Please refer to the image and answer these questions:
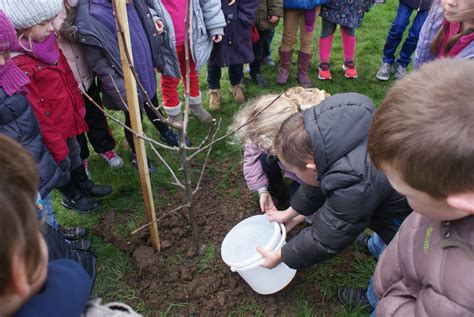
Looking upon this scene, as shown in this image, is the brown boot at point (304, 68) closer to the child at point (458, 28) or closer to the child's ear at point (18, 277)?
the child at point (458, 28)

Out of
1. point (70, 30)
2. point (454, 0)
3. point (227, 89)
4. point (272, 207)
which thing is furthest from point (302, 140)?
point (227, 89)

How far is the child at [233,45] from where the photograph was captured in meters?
3.32

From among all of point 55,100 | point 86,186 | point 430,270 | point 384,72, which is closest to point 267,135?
point 430,270

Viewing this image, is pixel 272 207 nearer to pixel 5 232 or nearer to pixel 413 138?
pixel 413 138

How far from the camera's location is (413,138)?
929 mm

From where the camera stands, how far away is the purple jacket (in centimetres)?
331

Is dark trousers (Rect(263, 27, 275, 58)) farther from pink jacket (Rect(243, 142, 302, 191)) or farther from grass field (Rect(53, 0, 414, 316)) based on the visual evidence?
pink jacket (Rect(243, 142, 302, 191))

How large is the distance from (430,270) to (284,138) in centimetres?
79

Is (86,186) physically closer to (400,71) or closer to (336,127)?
(336,127)

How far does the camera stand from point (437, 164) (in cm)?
91

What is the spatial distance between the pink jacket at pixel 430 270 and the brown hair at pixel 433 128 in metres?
0.16

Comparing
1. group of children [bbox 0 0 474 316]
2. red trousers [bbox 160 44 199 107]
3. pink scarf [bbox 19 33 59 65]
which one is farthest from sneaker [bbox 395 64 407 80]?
pink scarf [bbox 19 33 59 65]

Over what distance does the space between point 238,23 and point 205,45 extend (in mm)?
384

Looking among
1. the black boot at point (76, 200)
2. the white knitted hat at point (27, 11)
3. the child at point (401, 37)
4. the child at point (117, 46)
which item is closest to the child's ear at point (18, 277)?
the child at point (117, 46)
